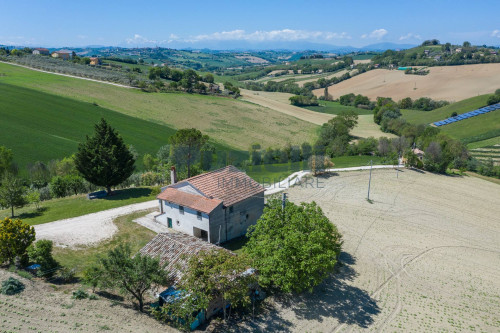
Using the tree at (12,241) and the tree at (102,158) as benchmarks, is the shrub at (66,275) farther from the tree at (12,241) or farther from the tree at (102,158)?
the tree at (102,158)

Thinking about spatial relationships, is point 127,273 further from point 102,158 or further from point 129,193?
point 129,193

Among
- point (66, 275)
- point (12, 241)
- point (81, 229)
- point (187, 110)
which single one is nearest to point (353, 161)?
Result: point (81, 229)

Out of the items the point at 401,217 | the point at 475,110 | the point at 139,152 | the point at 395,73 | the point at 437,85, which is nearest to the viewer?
the point at 401,217

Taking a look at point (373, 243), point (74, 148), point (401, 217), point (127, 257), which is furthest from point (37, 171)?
point (401, 217)

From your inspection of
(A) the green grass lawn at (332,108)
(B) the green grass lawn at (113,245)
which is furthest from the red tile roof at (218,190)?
(A) the green grass lawn at (332,108)

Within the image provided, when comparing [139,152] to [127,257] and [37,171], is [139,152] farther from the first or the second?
[127,257]

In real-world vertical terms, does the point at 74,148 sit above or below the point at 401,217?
above
